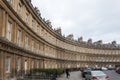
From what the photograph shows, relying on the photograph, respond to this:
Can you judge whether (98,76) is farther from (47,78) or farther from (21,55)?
(21,55)

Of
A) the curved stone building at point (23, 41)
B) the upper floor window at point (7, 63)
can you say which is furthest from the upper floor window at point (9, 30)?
the upper floor window at point (7, 63)

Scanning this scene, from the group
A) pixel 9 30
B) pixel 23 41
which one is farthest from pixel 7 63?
pixel 23 41

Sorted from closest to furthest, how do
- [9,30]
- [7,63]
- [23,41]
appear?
[7,63] → [9,30] → [23,41]

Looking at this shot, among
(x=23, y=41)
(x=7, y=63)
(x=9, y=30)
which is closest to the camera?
(x=7, y=63)

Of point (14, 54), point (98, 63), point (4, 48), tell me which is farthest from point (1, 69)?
point (98, 63)

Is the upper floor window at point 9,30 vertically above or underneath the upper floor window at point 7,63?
above

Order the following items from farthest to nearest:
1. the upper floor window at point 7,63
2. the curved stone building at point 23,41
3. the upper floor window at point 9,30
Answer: the upper floor window at point 9,30, the upper floor window at point 7,63, the curved stone building at point 23,41

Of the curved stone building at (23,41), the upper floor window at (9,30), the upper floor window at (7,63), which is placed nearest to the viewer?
the curved stone building at (23,41)

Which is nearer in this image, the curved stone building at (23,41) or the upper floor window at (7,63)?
the curved stone building at (23,41)

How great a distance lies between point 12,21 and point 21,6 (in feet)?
22.0

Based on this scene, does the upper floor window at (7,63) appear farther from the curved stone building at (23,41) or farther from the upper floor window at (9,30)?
the upper floor window at (9,30)

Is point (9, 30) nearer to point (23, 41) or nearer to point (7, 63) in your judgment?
point (7, 63)

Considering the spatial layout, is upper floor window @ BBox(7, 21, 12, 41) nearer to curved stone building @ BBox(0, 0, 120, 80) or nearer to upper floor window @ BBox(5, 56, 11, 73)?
curved stone building @ BBox(0, 0, 120, 80)

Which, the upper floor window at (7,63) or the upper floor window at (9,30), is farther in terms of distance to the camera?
the upper floor window at (9,30)
